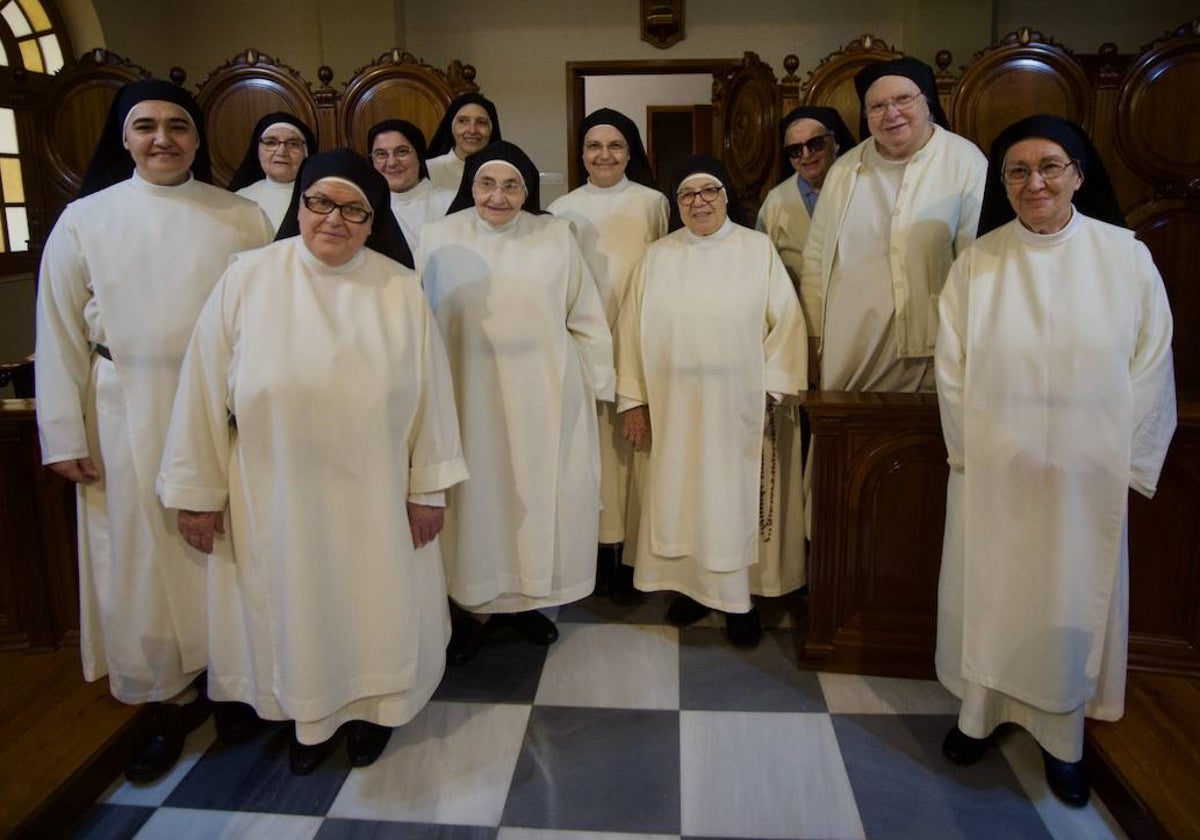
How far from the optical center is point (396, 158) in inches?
140

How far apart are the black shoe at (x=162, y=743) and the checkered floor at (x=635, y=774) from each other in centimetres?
3

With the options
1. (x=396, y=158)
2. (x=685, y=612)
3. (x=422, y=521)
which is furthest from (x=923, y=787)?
(x=396, y=158)

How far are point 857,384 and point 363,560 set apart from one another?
184 cm

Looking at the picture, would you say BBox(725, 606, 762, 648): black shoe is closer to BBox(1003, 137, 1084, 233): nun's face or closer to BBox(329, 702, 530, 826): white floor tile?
BBox(329, 702, 530, 826): white floor tile

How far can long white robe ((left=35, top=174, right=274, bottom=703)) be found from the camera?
7.65ft

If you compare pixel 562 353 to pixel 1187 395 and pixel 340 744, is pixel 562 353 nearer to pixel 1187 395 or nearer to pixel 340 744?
pixel 340 744

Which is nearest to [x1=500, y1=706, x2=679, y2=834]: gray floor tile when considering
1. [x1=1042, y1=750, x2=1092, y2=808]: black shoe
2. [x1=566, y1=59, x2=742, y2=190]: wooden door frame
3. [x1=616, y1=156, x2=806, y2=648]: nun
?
[x1=616, y1=156, x2=806, y2=648]: nun

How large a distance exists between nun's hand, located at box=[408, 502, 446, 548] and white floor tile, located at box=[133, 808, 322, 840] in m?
0.76

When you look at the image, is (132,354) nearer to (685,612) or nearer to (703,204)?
(703,204)

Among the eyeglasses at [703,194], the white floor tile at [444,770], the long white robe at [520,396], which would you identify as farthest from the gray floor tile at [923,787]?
the eyeglasses at [703,194]

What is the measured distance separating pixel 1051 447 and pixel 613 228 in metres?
1.78

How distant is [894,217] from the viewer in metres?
2.93

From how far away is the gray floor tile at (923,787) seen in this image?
2201mm

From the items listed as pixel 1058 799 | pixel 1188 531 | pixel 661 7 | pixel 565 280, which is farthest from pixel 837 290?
pixel 661 7
